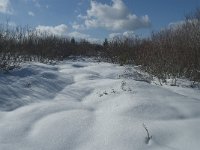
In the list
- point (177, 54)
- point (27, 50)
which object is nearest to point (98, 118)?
point (177, 54)

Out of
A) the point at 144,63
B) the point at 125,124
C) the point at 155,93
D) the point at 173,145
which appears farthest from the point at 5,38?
the point at 173,145

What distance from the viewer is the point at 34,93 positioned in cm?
579

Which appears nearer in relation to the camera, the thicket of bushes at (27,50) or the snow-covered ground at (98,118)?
the snow-covered ground at (98,118)

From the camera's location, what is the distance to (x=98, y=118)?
4.16 m

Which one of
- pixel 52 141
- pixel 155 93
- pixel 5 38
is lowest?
pixel 52 141

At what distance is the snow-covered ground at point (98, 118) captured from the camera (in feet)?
11.1

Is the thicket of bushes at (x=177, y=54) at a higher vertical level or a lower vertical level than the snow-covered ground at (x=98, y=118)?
higher

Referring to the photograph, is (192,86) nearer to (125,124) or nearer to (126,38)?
(125,124)

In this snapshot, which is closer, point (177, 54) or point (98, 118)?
point (98, 118)

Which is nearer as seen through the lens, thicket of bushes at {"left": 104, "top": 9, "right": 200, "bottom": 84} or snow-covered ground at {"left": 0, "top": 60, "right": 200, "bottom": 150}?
snow-covered ground at {"left": 0, "top": 60, "right": 200, "bottom": 150}

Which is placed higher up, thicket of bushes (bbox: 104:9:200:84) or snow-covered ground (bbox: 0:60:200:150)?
thicket of bushes (bbox: 104:9:200:84)

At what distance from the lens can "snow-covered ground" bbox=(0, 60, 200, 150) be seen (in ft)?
11.1

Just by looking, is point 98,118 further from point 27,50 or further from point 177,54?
point 27,50

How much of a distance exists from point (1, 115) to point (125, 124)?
5.78 feet
